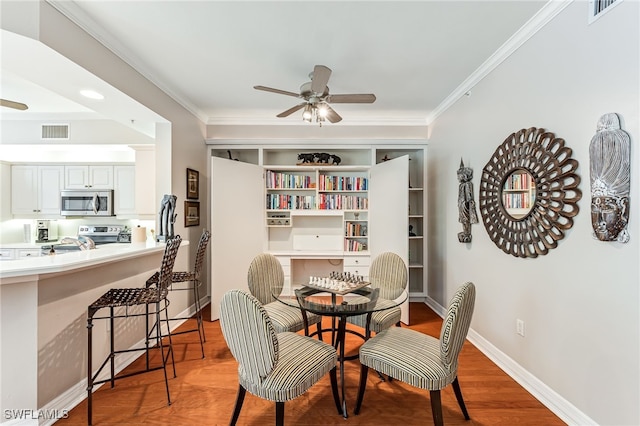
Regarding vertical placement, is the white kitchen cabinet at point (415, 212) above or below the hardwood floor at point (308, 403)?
above

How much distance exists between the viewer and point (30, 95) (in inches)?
133

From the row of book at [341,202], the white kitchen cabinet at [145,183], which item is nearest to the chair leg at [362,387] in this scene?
→ the row of book at [341,202]

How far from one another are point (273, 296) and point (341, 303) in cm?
63

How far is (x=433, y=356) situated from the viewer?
172cm

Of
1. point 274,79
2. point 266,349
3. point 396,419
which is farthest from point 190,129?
point 396,419

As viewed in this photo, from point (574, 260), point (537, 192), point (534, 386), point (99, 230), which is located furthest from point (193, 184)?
point (534, 386)

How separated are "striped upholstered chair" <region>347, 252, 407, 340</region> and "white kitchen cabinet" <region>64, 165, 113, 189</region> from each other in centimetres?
416

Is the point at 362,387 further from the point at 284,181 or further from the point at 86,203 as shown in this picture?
the point at 86,203

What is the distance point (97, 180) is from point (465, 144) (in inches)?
202

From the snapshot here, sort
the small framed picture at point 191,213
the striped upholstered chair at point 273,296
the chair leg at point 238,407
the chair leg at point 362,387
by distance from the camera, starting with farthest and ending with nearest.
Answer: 1. the small framed picture at point 191,213
2. the striped upholstered chair at point 273,296
3. the chair leg at point 362,387
4. the chair leg at point 238,407

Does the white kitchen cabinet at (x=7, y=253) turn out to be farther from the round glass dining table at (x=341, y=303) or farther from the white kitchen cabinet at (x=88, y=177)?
the round glass dining table at (x=341, y=303)

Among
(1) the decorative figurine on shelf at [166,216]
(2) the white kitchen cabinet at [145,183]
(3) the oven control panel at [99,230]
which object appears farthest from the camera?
(3) the oven control panel at [99,230]

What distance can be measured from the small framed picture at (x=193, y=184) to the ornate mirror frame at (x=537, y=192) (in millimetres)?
→ 3387

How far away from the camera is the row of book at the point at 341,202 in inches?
169
